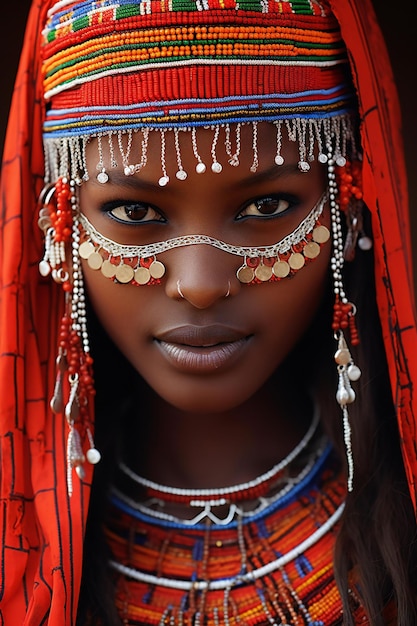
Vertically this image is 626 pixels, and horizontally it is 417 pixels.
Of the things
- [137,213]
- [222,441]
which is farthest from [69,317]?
[222,441]

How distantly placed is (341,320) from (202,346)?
24cm

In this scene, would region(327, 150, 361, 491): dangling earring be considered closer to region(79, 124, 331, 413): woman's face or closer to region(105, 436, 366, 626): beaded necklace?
region(79, 124, 331, 413): woman's face

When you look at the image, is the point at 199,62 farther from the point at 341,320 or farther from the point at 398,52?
the point at 398,52

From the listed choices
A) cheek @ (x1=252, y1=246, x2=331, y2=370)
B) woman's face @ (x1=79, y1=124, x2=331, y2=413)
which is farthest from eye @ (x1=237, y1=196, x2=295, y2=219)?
cheek @ (x1=252, y1=246, x2=331, y2=370)

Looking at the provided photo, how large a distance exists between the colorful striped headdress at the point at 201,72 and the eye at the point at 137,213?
0.06 m

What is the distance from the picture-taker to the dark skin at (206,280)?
51.1 inches

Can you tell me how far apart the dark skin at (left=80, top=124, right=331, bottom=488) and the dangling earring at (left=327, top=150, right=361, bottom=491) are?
2 centimetres

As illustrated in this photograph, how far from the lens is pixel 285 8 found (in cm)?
133

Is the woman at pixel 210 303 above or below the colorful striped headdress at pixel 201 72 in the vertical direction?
below

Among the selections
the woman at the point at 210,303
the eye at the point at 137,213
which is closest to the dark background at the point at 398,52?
the woman at the point at 210,303

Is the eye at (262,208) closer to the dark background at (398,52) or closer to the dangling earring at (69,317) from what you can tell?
the dangling earring at (69,317)

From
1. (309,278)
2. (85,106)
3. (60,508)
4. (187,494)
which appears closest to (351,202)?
(309,278)

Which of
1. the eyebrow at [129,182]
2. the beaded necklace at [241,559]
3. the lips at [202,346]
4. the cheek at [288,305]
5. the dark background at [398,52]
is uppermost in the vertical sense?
the dark background at [398,52]

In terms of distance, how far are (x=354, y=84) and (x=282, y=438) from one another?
0.66 m
